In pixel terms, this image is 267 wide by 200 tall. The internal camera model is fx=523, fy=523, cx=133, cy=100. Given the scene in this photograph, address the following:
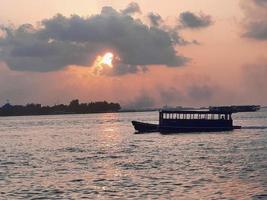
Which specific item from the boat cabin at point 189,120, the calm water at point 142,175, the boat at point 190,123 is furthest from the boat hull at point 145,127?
the calm water at point 142,175

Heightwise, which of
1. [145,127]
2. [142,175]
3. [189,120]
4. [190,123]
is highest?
[189,120]

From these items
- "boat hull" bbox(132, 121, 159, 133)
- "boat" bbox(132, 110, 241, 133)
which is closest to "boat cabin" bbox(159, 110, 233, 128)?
"boat" bbox(132, 110, 241, 133)

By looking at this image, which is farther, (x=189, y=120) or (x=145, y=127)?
(x=145, y=127)

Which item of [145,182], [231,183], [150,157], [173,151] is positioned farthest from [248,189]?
[173,151]

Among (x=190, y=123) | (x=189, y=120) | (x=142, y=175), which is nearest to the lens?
(x=142, y=175)

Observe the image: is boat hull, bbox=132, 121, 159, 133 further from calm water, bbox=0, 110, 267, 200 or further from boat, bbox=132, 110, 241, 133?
calm water, bbox=0, 110, 267, 200

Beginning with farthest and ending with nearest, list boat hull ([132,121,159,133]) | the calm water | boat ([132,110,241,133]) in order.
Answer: boat hull ([132,121,159,133]), boat ([132,110,241,133]), the calm water

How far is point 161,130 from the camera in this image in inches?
3952

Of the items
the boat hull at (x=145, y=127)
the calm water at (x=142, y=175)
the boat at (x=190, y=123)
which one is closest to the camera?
the calm water at (x=142, y=175)

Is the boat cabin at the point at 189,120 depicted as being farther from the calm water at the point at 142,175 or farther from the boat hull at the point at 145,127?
the calm water at the point at 142,175

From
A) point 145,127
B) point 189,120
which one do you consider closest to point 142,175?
point 189,120

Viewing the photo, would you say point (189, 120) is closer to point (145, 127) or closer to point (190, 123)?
point (190, 123)

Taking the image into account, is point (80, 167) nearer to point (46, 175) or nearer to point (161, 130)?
point (46, 175)

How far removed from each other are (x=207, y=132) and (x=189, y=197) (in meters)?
69.9
